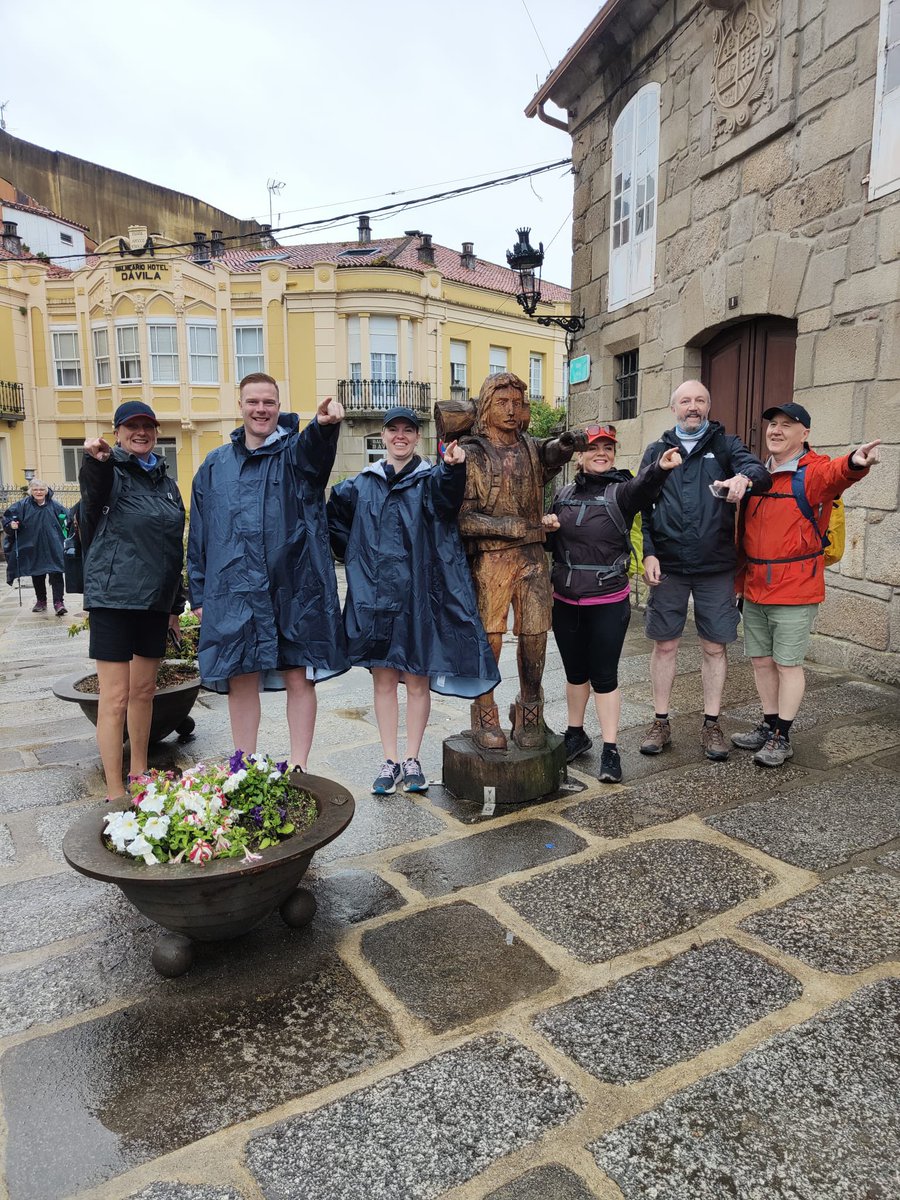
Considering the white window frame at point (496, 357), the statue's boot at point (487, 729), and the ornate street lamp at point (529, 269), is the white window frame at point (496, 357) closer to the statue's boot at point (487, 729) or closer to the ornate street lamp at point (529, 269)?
the ornate street lamp at point (529, 269)

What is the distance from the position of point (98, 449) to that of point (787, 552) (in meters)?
3.19

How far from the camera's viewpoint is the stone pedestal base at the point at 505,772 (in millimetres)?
3666

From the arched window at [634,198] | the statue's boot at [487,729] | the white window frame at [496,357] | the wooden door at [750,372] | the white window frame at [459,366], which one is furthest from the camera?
the white window frame at [496,357]

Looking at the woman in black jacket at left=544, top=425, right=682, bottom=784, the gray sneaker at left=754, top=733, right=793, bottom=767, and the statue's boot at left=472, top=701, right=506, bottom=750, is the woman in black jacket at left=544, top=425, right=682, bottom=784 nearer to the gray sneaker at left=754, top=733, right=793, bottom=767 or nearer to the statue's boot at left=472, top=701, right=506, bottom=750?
the statue's boot at left=472, top=701, right=506, bottom=750

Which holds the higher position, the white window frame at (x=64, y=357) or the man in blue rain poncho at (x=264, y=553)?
the white window frame at (x=64, y=357)

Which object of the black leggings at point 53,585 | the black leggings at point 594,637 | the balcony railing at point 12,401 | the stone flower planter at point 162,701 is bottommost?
Answer: the black leggings at point 53,585

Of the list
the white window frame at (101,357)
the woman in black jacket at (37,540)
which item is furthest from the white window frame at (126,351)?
the woman in black jacket at (37,540)

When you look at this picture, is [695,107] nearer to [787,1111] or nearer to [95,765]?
[95,765]

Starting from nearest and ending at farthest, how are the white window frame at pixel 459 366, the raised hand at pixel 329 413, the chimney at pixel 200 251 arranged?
the raised hand at pixel 329 413, the white window frame at pixel 459 366, the chimney at pixel 200 251

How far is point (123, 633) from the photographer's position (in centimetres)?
348

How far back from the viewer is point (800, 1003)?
2.24 meters

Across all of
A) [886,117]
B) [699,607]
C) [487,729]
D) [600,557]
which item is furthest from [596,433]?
[886,117]

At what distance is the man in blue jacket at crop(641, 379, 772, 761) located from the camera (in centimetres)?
411

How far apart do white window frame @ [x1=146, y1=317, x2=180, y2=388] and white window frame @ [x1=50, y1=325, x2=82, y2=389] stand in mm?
2605
